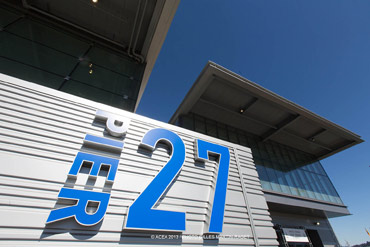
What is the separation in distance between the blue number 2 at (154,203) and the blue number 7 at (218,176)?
618mm

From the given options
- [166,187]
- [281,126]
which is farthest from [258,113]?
[166,187]

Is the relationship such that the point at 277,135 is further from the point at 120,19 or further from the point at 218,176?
the point at 120,19

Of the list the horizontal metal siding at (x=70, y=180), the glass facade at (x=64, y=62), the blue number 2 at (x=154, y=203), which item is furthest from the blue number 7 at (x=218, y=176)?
the glass facade at (x=64, y=62)

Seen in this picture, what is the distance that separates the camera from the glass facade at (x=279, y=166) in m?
10.8

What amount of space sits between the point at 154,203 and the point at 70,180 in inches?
59.6

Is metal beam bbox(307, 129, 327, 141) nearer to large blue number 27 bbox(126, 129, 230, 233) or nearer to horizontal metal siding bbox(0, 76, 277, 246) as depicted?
horizontal metal siding bbox(0, 76, 277, 246)

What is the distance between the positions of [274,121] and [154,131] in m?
12.3

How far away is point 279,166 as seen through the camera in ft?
40.0

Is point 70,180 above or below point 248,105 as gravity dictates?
below

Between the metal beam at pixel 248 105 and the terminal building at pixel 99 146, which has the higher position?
the metal beam at pixel 248 105

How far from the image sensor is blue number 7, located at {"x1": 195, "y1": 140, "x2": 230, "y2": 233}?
326cm

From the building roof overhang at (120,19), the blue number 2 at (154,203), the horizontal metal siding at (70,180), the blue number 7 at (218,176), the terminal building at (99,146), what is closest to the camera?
the horizontal metal siding at (70,180)

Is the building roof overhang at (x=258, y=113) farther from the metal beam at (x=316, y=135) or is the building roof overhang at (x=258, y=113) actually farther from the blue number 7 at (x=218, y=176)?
the blue number 7 at (x=218, y=176)

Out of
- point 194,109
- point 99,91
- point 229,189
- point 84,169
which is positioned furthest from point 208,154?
point 194,109
